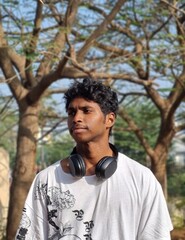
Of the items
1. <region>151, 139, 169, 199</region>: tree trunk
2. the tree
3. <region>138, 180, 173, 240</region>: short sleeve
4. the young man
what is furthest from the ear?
<region>151, 139, 169, 199</region>: tree trunk

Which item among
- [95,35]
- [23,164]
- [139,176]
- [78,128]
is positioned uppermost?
[95,35]

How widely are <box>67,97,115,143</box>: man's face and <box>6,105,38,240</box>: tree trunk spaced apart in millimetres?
6181

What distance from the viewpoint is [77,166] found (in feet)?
10.4

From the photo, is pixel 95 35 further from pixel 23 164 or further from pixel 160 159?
pixel 160 159

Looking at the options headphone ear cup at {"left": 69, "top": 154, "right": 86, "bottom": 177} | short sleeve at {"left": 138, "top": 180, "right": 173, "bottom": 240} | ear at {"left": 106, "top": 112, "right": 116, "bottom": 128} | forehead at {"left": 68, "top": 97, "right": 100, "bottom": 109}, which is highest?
forehead at {"left": 68, "top": 97, "right": 100, "bottom": 109}

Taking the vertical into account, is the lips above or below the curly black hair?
below

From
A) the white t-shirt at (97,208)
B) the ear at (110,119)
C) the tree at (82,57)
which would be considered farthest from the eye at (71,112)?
the tree at (82,57)

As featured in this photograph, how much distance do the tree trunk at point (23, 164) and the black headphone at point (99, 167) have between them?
619 centimetres

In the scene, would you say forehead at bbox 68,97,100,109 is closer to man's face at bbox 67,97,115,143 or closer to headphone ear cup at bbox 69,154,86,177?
man's face at bbox 67,97,115,143

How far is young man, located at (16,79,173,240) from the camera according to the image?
3133mm

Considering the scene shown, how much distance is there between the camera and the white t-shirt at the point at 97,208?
123 inches

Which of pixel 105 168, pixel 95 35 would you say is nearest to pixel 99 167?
pixel 105 168

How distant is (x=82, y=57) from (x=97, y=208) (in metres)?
6.20

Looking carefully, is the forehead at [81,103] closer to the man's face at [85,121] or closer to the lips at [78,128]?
the man's face at [85,121]
